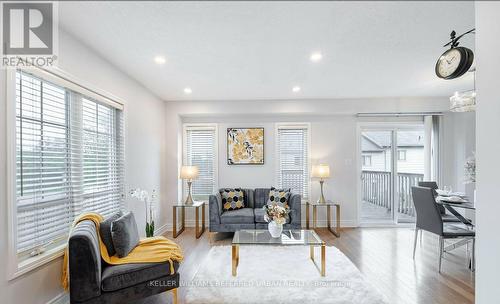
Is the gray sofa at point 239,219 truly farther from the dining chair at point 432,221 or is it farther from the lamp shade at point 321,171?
the dining chair at point 432,221

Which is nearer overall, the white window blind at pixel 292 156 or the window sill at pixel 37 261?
the window sill at pixel 37 261

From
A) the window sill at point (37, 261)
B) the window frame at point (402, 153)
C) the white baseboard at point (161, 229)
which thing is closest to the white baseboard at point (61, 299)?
the window sill at point (37, 261)

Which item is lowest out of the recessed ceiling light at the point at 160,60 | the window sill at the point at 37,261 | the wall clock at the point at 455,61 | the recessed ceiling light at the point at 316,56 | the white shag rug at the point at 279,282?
the white shag rug at the point at 279,282

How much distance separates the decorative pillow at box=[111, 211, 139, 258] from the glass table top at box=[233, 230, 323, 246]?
1100 mm

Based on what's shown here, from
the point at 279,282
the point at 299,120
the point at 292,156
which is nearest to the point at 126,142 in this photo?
the point at 279,282

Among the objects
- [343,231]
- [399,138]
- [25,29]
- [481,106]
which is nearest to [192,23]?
[25,29]

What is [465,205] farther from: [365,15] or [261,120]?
[261,120]

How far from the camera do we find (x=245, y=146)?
520 cm

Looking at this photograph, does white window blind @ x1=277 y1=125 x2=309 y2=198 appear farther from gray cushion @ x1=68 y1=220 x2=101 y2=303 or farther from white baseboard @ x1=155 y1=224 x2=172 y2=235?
gray cushion @ x1=68 y1=220 x2=101 y2=303

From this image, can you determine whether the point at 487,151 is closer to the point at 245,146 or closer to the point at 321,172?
the point at 321,172

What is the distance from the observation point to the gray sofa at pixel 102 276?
1.98m

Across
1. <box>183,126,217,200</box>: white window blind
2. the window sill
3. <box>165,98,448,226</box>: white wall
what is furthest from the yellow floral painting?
the window sill

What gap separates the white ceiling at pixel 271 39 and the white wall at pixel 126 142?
165 mm

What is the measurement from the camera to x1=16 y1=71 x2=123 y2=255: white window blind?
1981mm
